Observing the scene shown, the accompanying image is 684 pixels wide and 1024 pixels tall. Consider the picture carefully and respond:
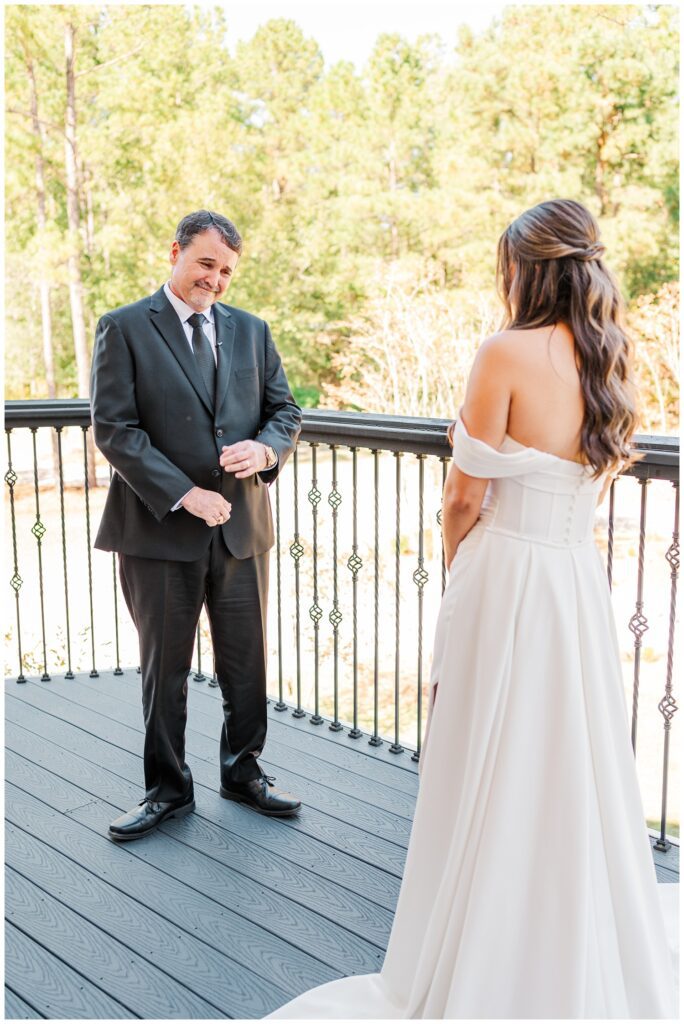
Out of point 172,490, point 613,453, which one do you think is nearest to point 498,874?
point 613,453

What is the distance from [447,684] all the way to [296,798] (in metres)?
1.23

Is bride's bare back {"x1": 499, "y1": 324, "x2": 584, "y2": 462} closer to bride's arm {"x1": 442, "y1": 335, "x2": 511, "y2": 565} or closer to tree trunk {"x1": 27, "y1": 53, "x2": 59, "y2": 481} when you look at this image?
bride's arm {"x1": 442, "y1": 335, "x2": 511, "y2": 565}

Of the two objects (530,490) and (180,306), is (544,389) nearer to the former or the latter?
(530,490)

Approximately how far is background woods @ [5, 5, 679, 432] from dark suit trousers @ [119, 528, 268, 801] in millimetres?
10232

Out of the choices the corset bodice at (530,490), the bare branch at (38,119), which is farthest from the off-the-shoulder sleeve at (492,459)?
the bare branch at (38,119)

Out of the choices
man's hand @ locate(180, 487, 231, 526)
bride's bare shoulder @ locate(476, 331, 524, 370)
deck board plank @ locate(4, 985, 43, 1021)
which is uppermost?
bride's bare shoulder @ locate(476, 331, 524, 370)

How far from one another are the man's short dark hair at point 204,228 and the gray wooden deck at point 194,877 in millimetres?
1661

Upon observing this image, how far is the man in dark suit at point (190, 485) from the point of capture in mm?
2721

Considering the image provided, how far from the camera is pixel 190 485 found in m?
2.72

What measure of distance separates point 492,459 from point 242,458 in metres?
1.05

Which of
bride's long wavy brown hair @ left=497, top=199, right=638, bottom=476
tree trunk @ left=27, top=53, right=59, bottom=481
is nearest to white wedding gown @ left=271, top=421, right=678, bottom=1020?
bride's long wavy brown hair @ left=497, top=199, right=638, bottom=476

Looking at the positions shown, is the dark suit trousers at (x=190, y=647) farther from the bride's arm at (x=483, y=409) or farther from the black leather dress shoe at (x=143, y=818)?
the bride's arm at (x=483, y=409)

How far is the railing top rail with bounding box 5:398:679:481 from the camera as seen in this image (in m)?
2.49

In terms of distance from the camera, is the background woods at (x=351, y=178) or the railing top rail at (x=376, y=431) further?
the background woods at (x=351, y=178)
